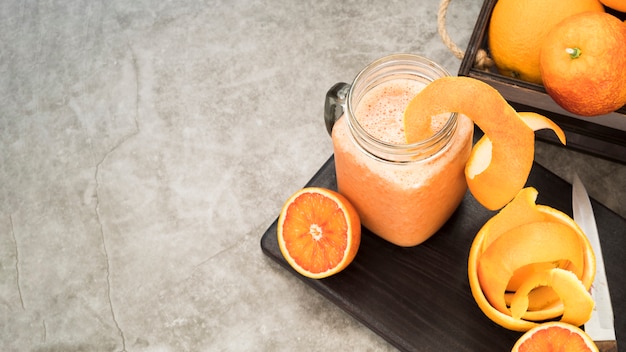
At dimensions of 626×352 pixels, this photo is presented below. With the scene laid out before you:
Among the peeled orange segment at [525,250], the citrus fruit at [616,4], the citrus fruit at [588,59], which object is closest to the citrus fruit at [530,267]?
the peeled orange segment at [525,250]

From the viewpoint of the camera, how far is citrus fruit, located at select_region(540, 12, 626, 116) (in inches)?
29.1

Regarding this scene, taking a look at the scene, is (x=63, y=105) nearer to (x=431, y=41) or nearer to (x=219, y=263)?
(x=219, y=263)

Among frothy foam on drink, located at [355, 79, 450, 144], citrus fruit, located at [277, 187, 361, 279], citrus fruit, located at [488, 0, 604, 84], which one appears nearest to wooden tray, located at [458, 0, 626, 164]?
citrus fruit, located at [488, 0, 604, 84]

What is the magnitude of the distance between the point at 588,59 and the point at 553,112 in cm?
15

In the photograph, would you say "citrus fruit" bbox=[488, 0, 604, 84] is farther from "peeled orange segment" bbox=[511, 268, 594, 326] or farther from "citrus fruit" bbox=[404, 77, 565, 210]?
"peeled orange segment" bbox=[511, 268, 594, 326]

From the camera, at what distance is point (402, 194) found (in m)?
0.73

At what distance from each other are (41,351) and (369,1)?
2.51 feet

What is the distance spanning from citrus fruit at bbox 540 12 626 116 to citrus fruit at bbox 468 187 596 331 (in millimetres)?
135

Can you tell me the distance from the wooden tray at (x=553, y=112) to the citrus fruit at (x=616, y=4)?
0.18 feet

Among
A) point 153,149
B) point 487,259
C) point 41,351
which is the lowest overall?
point 41,351

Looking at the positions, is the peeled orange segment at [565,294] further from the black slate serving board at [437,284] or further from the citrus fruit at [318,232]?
the citrus fruit at [318,232]

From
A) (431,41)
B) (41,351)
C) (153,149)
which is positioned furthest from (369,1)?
(41,351)

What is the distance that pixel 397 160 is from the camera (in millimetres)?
706

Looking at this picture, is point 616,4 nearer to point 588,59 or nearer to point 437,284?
point 588,59
